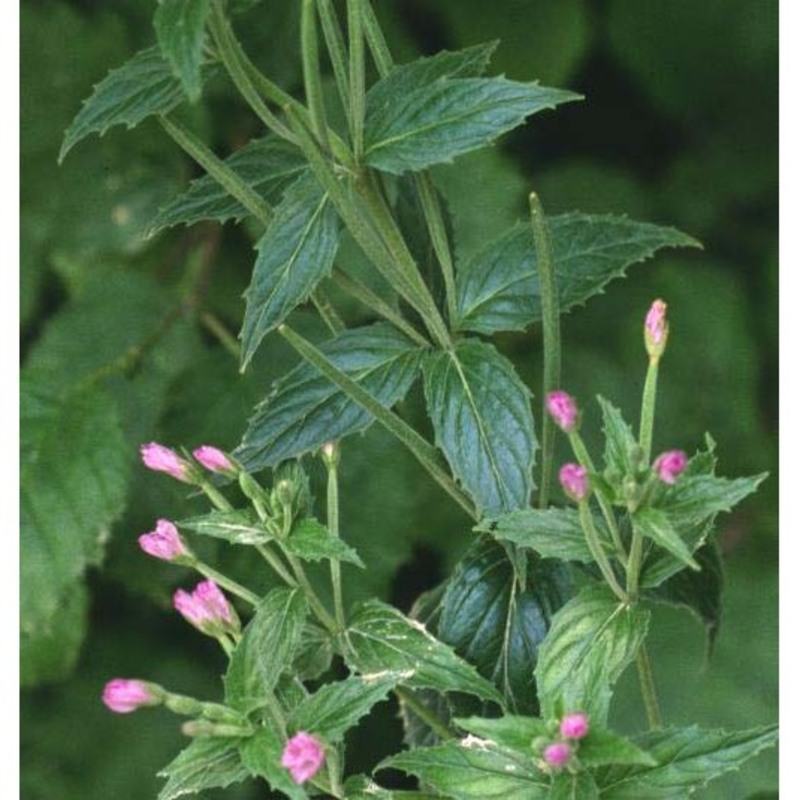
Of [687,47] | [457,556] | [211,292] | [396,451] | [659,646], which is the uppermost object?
[687,47]

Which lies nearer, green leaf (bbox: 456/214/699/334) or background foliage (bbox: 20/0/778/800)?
green leaf (bbox: 456/214/699/334)

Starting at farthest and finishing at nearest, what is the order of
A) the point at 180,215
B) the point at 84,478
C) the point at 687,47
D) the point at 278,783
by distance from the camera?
the point at 687,47 < the point at 84,478 < the point at 180,215 < the point at 278,783

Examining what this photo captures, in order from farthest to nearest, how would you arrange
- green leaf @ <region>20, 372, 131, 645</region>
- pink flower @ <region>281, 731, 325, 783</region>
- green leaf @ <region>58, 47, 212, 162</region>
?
1. green leaf @ <region>20, 372, 131, 645</region>
2. green leaf @ <region>58, 47, 212, 162</region>
3. pink flower @ <region>281, 731, 325, 783</region>

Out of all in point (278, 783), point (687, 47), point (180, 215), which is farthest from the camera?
point (687, 47)

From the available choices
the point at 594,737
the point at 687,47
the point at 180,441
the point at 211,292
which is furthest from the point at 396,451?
the point at 687,47

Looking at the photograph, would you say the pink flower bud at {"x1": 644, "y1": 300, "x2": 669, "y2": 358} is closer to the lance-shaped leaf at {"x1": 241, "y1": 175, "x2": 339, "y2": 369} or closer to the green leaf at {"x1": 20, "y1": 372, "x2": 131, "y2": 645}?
the lance-shaped leaf at {"x1": 241, "y1": 175, "x2": 339, "y2": 369}

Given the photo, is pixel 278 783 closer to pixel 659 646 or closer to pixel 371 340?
pixel 371 340

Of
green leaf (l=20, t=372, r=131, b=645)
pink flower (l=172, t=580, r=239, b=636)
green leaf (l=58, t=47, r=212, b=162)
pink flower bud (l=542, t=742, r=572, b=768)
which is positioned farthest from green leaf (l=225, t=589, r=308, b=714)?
green leaf (l=20, t=372, r=131, b=645)

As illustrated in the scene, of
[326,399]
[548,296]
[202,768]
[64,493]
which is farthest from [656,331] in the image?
[64,493]
